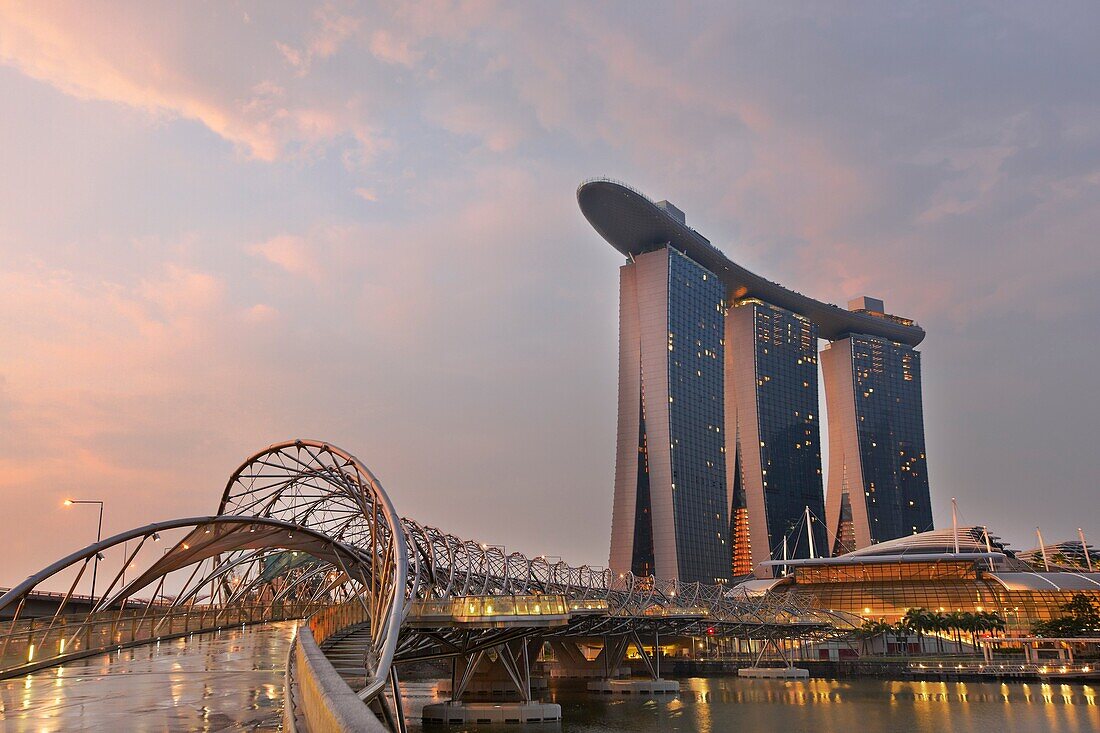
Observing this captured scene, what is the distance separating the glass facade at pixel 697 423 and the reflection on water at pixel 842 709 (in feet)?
258

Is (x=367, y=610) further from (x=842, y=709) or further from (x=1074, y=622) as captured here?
(x=1074, y=622)

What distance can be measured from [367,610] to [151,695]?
40.6 m

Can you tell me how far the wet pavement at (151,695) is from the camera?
43.7ft

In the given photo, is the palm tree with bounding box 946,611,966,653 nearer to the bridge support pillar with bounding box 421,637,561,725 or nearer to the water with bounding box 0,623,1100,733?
the water with bounding box 0,623,1100,733

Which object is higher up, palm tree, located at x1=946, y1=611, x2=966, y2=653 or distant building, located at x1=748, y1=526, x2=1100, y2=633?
distant building, located at x1=748, y1=526, x2=1100, y2=633

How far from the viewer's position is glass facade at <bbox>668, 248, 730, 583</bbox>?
171 meters

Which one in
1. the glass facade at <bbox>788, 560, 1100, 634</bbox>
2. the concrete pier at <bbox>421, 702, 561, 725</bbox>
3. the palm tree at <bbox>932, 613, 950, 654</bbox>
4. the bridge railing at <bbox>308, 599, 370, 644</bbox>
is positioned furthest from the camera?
the glass facade at <bbox>788, 560, 1100, 634</bbox>

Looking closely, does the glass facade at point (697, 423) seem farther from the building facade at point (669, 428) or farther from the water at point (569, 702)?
the water at point (569, 702)

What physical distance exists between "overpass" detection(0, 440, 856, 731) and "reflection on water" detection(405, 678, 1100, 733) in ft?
22.8

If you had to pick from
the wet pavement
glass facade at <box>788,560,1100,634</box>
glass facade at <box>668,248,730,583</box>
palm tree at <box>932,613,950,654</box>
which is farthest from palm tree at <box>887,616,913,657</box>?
the wet pavement

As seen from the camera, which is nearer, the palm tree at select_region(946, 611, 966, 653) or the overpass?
the overpass

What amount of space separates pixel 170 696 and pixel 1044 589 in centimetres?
13672

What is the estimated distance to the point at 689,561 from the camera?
168625mm

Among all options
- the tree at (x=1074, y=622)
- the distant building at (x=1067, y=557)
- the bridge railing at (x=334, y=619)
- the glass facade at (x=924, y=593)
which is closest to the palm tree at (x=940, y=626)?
the glass facade at (x=924, y=593)
